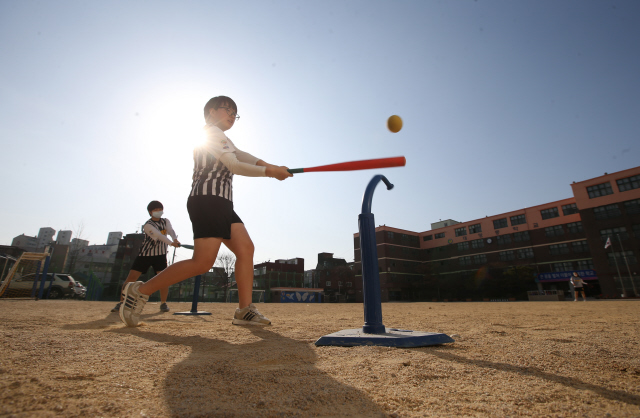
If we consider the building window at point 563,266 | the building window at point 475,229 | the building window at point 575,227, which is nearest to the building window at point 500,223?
the building window at point 475,229

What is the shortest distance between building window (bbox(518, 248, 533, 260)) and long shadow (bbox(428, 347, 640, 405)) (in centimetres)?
4422

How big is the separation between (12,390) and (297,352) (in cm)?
115

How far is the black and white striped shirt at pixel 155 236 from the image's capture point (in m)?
4.91

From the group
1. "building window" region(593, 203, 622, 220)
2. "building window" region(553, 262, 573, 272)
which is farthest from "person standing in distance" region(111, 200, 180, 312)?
"building window" region(553, 262, 573, 272)

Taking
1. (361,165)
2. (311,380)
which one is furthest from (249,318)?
(311,380)

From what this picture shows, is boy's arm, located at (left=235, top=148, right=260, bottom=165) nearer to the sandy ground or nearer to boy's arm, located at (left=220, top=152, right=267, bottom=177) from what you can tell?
boy's arm, located at (left=220, top=152, right=267, bottom=177)

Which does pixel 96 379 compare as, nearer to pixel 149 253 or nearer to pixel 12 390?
pixel 12 390

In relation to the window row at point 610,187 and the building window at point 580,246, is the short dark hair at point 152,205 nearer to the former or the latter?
the window row at point 610,187

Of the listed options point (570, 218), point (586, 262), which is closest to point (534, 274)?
point (586, 262)

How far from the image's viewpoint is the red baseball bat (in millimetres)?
2253

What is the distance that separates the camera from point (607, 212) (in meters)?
30.5

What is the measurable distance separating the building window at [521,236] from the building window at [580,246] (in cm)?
459

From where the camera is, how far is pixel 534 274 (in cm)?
3556

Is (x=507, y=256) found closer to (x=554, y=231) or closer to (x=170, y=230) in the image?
(x=554, y=231)
